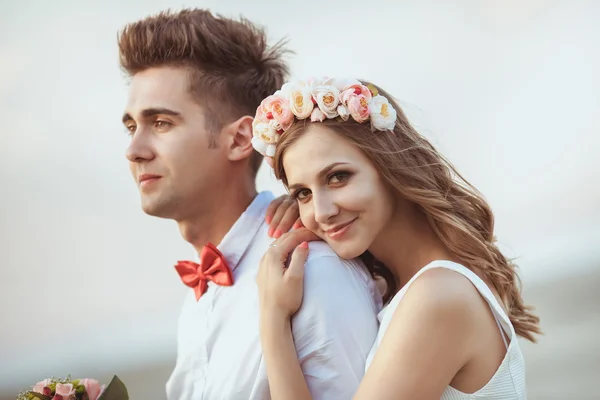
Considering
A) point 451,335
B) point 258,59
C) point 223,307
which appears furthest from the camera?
point 258,59

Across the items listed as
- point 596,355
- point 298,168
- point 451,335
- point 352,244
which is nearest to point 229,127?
point 298,168

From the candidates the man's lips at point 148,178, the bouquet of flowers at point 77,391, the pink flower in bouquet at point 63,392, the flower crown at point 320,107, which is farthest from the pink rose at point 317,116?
the pink flower in bouquet at point 63,392

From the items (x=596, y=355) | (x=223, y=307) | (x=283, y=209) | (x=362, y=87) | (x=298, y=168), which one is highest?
(x=362, y=87)

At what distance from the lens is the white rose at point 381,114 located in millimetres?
2756

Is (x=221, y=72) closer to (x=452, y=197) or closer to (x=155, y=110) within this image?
(x=155, y=110)

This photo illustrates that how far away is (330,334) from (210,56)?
59.6 inches

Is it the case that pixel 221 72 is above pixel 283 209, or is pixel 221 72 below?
above

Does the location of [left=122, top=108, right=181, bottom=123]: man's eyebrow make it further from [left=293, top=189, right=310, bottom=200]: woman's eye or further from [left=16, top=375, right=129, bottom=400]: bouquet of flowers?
[left=16, top=375, right=129, bottom=400]: bouquet of flowers

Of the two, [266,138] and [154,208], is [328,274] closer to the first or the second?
[266,138]

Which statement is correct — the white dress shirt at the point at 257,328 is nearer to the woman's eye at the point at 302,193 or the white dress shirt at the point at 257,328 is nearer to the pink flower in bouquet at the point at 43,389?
the woman's eye at the point at 302,193

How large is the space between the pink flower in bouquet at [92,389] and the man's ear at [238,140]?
1128mm

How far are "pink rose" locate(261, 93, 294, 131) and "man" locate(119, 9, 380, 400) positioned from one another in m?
0.50

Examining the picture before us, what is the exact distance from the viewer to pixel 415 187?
2.76m

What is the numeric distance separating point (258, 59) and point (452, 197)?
4.48ft
